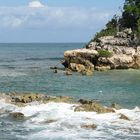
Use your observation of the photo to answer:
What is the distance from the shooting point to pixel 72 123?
3359cm

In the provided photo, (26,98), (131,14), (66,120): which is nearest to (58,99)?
(26,98)

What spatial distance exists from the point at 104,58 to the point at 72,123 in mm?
41866

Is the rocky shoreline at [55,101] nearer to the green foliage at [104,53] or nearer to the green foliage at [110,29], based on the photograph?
the green foliage at [104,53]

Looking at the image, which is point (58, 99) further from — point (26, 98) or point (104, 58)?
point (104, 58)

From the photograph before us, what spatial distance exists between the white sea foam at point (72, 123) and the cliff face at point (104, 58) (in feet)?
109

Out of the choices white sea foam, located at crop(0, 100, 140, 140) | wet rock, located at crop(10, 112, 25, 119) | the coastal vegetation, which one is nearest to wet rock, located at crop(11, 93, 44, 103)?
white sea foam, located at crop(0, 100, 140, 140)

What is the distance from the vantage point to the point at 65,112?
121 feet

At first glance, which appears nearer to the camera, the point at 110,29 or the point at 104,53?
the point at 104,53

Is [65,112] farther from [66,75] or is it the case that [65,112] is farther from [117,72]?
[117,72]

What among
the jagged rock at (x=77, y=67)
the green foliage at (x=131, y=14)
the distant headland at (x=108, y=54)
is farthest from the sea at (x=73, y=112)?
the green foliage at (x=131, y=14)

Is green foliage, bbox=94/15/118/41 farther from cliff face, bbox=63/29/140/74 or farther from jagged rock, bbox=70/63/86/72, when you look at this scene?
jagged rock, bbox=70/63/86/72

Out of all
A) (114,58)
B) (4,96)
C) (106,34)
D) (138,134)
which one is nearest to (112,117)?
(138,134)

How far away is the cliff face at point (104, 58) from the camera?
244ft

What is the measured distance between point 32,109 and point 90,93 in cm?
1205
